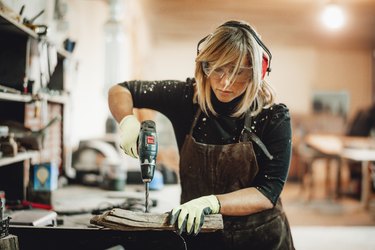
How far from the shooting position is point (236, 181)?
1.91m

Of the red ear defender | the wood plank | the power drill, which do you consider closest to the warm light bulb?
the red ear defender

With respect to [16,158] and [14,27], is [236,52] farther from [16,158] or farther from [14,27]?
[16,158]

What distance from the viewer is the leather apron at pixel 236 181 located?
1.85 metres

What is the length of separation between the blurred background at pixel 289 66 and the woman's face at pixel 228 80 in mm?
1068

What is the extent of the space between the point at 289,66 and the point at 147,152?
1121cm

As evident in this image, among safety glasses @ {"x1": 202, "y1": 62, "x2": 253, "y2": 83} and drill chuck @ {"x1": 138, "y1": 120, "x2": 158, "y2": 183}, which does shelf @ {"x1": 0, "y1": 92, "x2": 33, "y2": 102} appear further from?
safety glasses @ {"x1": 202, "y1": 62, "x2": 253, "y2": 83}

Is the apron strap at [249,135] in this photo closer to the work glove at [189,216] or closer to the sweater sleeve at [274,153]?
the sweater sleeve at [274,153]

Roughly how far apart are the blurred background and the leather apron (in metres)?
1.14

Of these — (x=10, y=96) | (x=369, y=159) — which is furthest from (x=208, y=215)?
(x=369, y=159)

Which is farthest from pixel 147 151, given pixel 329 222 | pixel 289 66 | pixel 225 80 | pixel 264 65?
pixel 289 66

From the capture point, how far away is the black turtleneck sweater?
70.7 inches

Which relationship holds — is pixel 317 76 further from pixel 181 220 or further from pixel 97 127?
pixel 181 220

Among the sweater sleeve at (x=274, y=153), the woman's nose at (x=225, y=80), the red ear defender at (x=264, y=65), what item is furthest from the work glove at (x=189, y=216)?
the red ear defender at (x=264, y=65)

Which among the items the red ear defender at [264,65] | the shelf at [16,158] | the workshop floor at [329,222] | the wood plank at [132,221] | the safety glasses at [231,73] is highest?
the red ear defender at [264,65]
